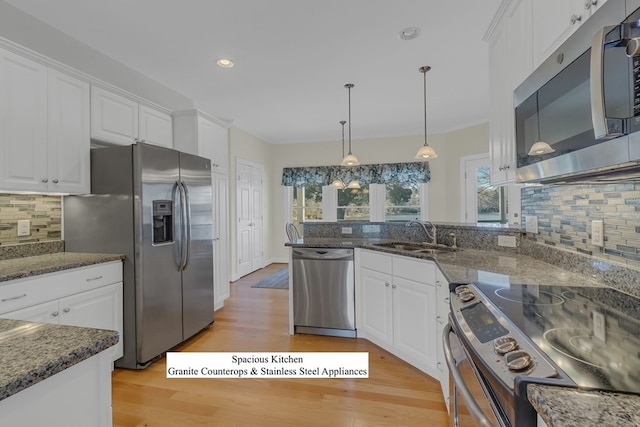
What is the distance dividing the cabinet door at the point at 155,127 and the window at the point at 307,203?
11.7 feet

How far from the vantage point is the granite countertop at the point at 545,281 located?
509 millimetres

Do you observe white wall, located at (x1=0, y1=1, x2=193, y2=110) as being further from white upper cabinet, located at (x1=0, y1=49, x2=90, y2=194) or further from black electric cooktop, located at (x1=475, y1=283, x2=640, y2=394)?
black electric cooktop, located at (x1=475, y1=283, x2=640, y2=394)

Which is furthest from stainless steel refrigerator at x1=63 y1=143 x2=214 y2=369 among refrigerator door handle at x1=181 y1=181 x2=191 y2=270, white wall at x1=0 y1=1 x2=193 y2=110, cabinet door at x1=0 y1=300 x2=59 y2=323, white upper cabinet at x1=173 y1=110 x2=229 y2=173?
white wall at x1=0 y1=1 x2=193 y2=110

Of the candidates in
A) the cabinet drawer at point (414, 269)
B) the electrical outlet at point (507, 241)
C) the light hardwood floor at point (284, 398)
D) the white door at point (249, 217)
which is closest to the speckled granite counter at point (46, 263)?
the light hardwood floor at point (284, 398)

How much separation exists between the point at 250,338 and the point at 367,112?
3.41 meters

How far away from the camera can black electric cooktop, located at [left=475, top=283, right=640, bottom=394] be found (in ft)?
2.10

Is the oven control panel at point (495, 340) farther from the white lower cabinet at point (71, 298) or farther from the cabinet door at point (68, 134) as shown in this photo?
the cabinet door at point (68, 134)

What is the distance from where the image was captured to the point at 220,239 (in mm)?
3666

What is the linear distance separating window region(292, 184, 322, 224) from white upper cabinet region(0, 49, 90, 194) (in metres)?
4.45

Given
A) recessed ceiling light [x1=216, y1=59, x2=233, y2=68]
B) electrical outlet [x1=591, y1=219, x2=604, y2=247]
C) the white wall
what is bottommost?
electrical outlet [x1=591, y1=219, x2=604, y2=247]

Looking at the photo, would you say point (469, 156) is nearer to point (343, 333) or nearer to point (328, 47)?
point (328, 47)

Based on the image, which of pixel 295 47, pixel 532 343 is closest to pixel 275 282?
pixel 295 47

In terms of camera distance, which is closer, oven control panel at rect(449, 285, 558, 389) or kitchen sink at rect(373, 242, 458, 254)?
oven control panel at rect(449, 285, 558, 389)

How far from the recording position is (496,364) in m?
0.77
